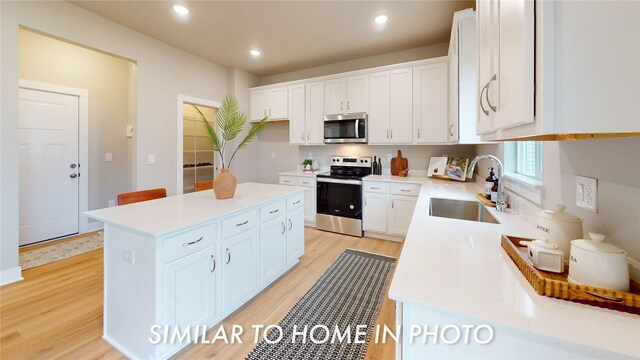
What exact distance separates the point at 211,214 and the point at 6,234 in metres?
2.28

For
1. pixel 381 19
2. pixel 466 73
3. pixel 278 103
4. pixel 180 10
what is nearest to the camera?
pixel 466 73

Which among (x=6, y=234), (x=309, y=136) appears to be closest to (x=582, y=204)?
(x=309, y=136)

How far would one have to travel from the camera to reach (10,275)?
2.37 m

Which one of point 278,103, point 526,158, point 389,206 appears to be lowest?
point 389,206

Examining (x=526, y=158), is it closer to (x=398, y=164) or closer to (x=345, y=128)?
(x=398, y=164)

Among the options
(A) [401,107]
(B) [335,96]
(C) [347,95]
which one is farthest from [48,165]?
(A) [401,107]

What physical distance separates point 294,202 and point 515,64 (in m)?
2.11

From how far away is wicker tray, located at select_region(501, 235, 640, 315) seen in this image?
0.62 m

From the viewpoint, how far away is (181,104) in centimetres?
379

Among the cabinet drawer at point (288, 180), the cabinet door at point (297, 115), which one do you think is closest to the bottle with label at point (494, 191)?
the cabinet drawer at point (288, 180)

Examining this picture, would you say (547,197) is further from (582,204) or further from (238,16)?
(238,16)

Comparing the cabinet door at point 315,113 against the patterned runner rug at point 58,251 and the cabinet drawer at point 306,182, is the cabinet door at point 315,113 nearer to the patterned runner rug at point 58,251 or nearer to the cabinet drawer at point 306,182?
the cabinet drawer at point 306,182

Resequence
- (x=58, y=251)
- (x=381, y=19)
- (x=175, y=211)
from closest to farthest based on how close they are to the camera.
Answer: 1. (x=175, y=211)
2. (x=381, y=19)
3. (x=58, y=251)

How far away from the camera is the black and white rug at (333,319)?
1576mm
